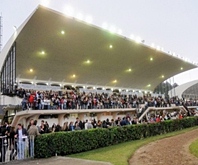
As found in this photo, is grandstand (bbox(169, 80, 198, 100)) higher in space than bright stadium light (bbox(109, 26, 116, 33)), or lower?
lower

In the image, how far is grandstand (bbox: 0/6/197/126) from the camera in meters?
25.6

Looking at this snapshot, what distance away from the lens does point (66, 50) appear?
102 ft

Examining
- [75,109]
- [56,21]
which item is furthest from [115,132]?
[56,21]

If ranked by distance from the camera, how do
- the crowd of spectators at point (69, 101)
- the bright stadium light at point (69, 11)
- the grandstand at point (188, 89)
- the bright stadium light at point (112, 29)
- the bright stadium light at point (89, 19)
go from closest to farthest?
the crowd of spectators at point (69, 101)
the bright stadium light at point (69, 11)
the bright stadium light at point (89, 19)
the bright stadium light at point (112, 29)
the grandstand at point (188, 89)

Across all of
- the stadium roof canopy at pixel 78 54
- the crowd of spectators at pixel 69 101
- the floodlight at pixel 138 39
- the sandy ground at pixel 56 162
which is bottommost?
the sandy ground at pixel 56 162

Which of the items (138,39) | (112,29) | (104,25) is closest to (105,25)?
(104,25)

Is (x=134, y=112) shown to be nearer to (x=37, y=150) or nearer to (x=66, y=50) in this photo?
(x=66, y=50)

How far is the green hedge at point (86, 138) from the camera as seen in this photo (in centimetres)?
1109

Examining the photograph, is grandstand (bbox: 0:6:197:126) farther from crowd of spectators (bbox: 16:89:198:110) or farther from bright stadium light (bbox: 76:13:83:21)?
→ crowd of spectators (bbox: 16:89:198:110)

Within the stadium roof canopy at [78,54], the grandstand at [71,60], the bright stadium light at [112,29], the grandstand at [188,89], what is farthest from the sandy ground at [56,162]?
the grandstand at [188,89]

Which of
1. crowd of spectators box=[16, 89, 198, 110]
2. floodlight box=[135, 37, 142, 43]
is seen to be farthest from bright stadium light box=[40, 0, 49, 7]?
floodlight box=[135, 37, 142, 43]

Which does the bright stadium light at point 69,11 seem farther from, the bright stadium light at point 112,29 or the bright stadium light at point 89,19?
the bright stadium light at point 112,29

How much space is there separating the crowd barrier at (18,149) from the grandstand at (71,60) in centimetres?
898

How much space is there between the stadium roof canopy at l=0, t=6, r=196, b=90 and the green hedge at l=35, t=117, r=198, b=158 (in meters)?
13.1
